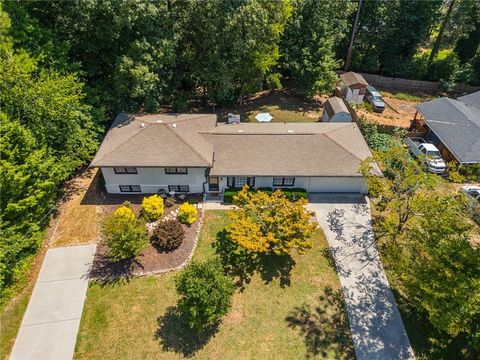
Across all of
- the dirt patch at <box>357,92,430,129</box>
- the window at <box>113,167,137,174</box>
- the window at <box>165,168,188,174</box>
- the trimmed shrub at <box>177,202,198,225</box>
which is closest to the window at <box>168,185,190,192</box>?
the window at <box>165,168,188,174</box>

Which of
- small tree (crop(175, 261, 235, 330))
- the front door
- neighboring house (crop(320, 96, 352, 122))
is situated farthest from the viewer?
neighboring house (crop(320, 96, 352, 122))

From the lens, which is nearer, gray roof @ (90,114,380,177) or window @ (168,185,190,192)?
gray roof @ (90,114,380,177)

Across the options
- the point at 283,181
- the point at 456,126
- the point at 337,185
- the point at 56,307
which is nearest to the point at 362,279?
the point at 337,185

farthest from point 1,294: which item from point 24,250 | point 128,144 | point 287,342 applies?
point 287,342

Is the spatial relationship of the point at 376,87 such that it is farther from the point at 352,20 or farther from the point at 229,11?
the point at 229,11

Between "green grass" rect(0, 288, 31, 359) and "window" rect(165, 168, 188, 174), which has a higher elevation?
"window" rect(165, 168, 188, 174)

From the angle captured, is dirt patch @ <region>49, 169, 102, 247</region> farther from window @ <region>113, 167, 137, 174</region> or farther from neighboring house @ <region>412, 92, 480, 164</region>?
neighboring house @ <region>412, 92, 480, 164</region>
